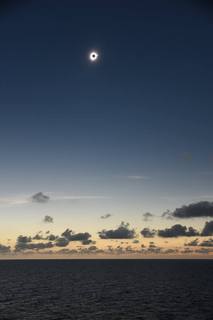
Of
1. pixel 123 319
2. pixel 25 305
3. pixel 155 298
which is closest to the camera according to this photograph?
pixel 123 319

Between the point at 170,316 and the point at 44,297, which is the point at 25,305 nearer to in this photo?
the point at 44,297

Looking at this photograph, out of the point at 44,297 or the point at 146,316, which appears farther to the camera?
the point at 44,297

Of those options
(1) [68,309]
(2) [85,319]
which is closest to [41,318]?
(2) [85,319]

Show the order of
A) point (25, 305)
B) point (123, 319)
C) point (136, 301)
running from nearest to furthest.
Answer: point (123, 319)
point (25, 305)
point (136, 301)

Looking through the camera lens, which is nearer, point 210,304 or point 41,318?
point 41,318

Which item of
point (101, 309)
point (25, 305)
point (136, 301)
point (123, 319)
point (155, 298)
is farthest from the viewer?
point (155, 298)

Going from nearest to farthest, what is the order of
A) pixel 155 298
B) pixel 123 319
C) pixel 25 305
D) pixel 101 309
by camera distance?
pixel 123 319 < pixel 101 309 < pixel 25 305 < pixel 155 298

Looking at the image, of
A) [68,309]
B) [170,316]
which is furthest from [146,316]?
[68,309]

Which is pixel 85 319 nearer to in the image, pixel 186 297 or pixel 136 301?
pixel 136 301
